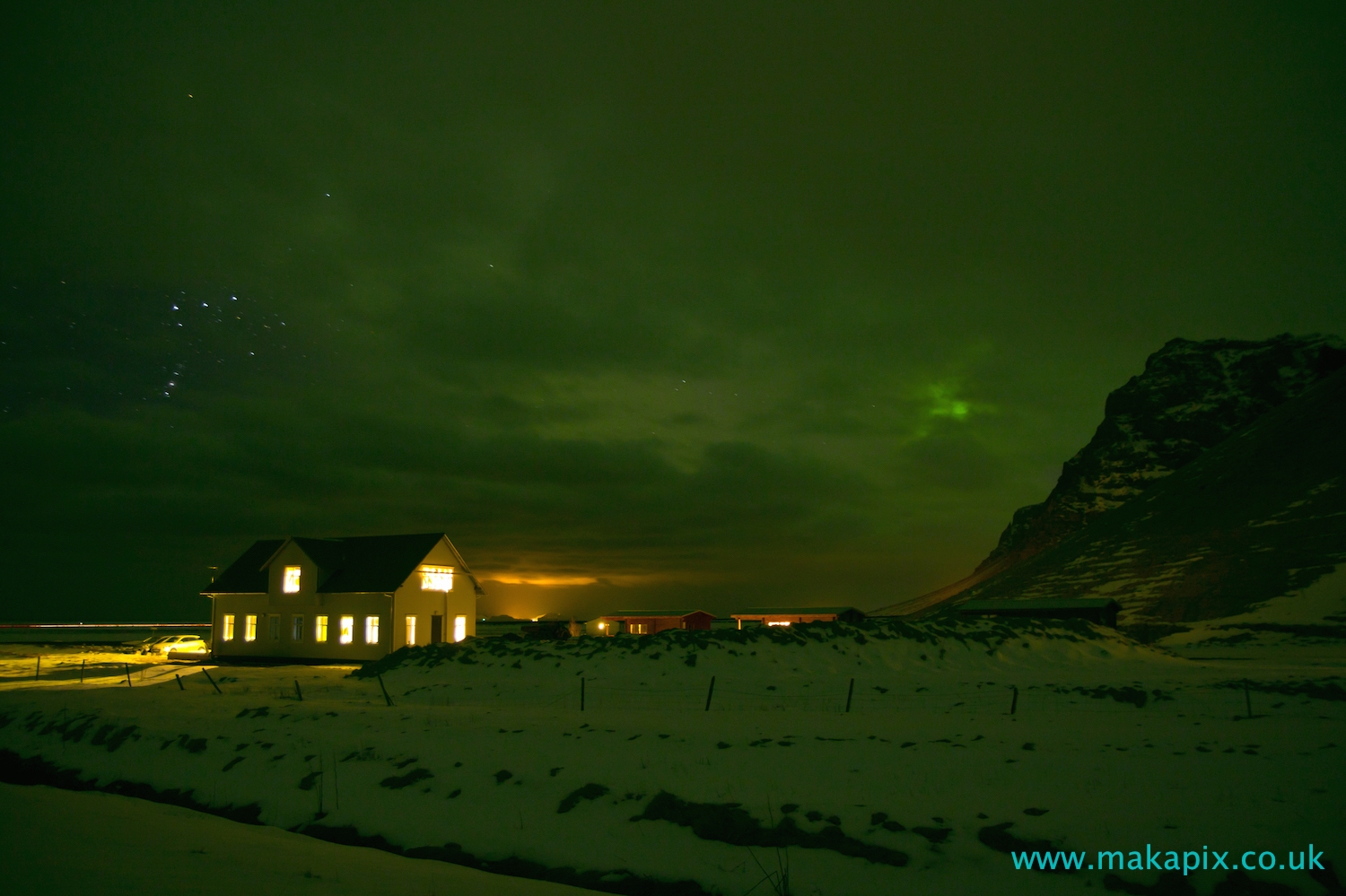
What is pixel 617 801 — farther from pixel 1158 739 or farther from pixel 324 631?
pixel 324 631

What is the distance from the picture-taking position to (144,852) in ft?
36.8

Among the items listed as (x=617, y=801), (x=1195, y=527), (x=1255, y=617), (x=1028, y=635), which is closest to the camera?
(x=617, y=801)

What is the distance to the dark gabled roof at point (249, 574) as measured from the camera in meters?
50.3

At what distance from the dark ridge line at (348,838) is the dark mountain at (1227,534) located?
92.3 meters

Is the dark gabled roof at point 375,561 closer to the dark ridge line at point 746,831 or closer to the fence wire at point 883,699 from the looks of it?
the fence wire at point 883,699

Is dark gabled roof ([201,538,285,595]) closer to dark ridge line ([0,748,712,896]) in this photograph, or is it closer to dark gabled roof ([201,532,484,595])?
dark gabled roof ([201,532,484,595])

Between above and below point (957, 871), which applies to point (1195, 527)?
above

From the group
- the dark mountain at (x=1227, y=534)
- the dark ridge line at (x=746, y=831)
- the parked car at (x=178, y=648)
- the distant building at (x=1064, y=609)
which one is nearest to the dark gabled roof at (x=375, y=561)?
the parked car at (x=178, y=648)

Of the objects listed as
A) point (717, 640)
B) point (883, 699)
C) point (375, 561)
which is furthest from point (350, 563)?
point (883, 699)

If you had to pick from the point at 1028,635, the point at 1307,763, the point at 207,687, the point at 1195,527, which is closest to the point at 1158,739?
the point at 1307,763

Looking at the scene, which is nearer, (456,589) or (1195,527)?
(456,589)

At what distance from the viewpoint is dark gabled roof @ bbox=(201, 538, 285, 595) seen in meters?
50.3

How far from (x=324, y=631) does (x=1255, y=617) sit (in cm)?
8229

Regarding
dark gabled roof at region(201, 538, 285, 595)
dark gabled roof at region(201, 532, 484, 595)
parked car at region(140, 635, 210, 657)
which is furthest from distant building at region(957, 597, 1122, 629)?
parked car at region(140, 635, 210, 657)
